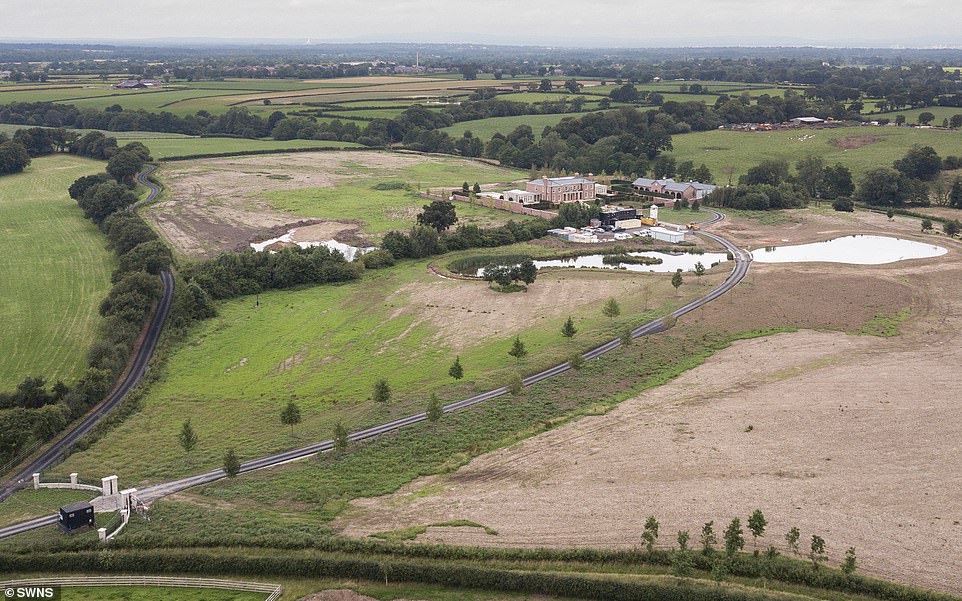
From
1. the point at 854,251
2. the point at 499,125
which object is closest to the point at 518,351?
the point at 854,251

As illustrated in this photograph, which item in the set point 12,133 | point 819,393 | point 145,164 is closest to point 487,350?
point 819,393

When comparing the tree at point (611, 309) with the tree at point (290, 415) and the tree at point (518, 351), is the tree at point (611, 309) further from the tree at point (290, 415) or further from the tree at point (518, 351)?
the tree at point (290, 415)

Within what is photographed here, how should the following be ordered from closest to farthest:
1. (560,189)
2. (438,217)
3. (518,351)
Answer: (518,351)
(438,217)
(560,189)

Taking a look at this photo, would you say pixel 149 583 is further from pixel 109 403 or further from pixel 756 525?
pixel 756 525

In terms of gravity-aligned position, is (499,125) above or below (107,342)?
above

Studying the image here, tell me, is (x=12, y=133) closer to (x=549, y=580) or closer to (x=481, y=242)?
(x=481, y=242)

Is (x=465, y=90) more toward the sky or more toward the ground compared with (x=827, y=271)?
more toward the sky
